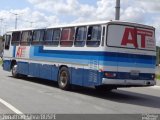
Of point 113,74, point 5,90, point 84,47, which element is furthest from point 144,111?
point 5,90

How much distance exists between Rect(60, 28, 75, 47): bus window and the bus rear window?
9.44 feet

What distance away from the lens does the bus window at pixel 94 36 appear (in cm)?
1689

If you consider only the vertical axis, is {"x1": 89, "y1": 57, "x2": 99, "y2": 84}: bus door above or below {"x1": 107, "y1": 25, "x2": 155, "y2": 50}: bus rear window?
below

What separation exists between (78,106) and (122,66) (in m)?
3.63

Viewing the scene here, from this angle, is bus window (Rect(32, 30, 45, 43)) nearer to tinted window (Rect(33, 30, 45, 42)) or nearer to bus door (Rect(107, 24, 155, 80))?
tinted window (Rect(33, 30, 45, 42))

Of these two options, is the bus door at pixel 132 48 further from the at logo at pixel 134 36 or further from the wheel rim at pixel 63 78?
the wheel rim at pixel 63 78

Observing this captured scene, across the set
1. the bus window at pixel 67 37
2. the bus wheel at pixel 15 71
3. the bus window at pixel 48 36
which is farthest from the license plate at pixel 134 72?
the bus wheel at pixel 15 71

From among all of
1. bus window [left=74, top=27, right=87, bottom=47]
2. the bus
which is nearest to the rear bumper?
the bus

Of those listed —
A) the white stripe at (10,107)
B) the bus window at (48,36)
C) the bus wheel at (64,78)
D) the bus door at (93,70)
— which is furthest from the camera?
the bus window at (48,36)

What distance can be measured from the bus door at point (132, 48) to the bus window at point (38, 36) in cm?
635

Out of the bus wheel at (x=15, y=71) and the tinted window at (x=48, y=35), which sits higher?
the tinted window at (x=48, y=35)

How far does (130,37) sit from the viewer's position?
1698 cm

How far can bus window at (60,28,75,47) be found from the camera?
62.7ft

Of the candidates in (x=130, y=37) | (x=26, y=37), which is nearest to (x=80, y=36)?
(x=130, y=37)
